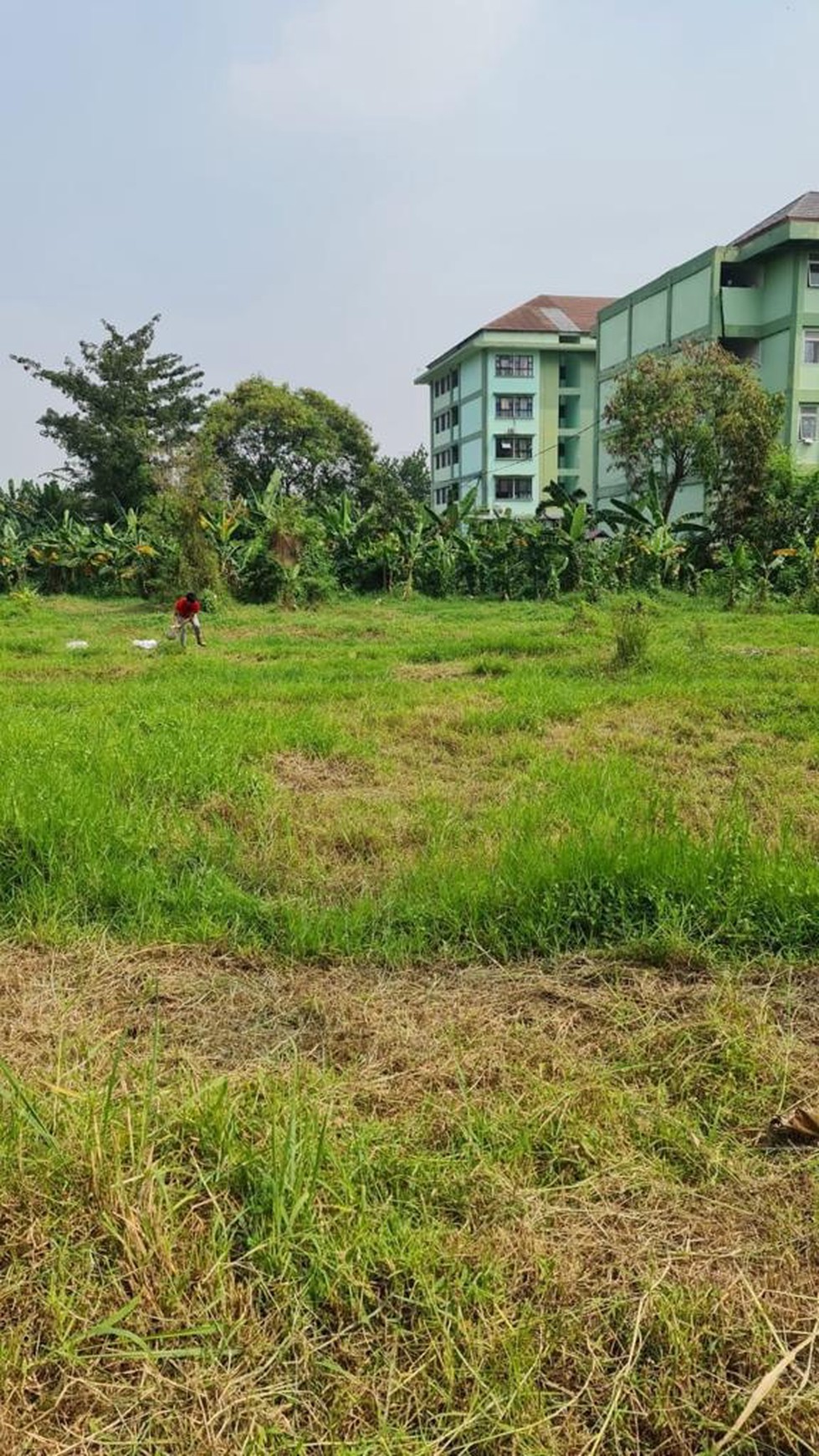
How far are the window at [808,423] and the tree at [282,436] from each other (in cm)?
1588

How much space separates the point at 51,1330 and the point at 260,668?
8.39 meters

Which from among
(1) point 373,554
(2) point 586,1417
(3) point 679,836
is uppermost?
(1) point 373,554

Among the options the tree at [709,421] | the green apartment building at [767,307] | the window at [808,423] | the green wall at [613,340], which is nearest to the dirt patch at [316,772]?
the tree at [709,421]

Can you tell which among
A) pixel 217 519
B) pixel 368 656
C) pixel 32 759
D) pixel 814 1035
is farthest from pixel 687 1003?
pixel 217 519

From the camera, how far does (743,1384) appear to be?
1.53m

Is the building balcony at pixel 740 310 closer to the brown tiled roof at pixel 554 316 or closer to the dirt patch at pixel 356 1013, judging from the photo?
the brown tiled roof at pixel 554 316

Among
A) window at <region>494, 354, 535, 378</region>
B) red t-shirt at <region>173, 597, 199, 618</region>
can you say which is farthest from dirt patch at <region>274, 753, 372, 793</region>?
window at <region>494, 354, 535, 378</region>

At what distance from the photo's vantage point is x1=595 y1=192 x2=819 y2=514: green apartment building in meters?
27.2

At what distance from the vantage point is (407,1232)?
178cm

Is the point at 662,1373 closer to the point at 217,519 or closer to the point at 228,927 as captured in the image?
the point at 228,927

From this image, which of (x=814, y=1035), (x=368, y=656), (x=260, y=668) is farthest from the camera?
(x=368, y=656)

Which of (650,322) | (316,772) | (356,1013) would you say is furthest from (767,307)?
(356,1013)

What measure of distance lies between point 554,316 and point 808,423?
21646 mm

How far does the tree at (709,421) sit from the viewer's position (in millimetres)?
20062
